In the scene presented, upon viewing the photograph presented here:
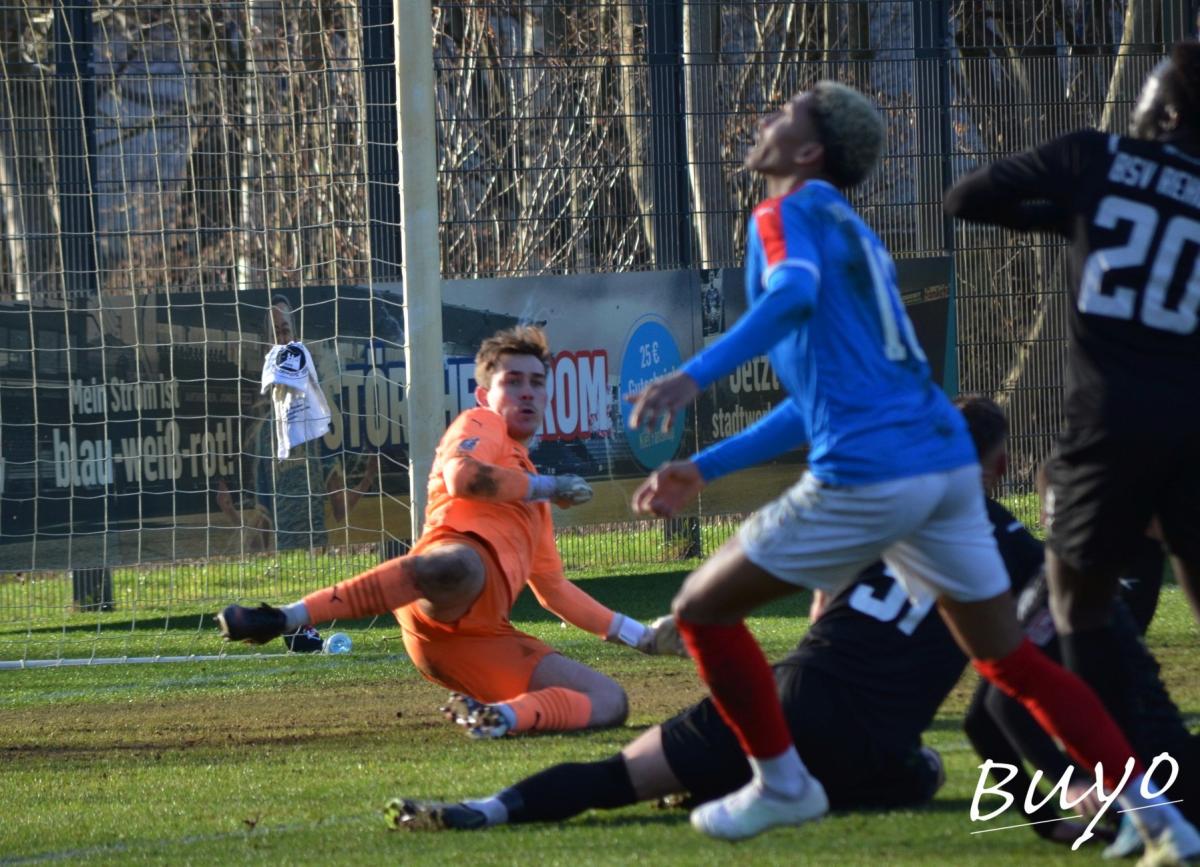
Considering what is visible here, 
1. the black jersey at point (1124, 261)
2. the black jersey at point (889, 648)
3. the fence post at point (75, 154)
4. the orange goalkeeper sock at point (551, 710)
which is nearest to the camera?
the black jersey at point (1124, 261)

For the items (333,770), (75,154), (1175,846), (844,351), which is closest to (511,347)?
(333,770)

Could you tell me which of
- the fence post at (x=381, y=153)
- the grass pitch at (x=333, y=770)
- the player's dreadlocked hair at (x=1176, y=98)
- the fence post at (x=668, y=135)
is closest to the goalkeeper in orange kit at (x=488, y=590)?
the grass pitch at (x=333, y=770)

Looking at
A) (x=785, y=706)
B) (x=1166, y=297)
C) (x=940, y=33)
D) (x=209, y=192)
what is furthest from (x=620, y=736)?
(x=940, y=33)

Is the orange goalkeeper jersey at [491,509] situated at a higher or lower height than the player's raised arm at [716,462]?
lower

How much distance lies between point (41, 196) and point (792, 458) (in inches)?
214

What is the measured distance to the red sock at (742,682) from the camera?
387cm

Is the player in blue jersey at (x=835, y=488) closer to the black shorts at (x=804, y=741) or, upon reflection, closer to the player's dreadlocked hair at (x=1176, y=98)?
the black shorts at (x=804, y=741)

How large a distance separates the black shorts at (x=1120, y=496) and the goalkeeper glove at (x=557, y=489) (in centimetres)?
255

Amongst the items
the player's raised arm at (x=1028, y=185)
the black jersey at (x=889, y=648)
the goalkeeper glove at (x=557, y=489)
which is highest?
the player's raised arm at (x=1028, y=185)

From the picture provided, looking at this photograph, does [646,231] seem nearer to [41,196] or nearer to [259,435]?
[259,435]

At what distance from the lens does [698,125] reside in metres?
11.9

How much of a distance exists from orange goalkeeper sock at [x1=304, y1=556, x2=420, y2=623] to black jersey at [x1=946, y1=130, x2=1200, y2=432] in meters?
2.93

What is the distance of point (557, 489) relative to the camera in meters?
6.15

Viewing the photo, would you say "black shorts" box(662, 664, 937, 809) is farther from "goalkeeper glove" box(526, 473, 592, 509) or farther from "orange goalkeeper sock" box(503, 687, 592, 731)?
"goalkeeper glove" box(526, 473, 592, 509)
